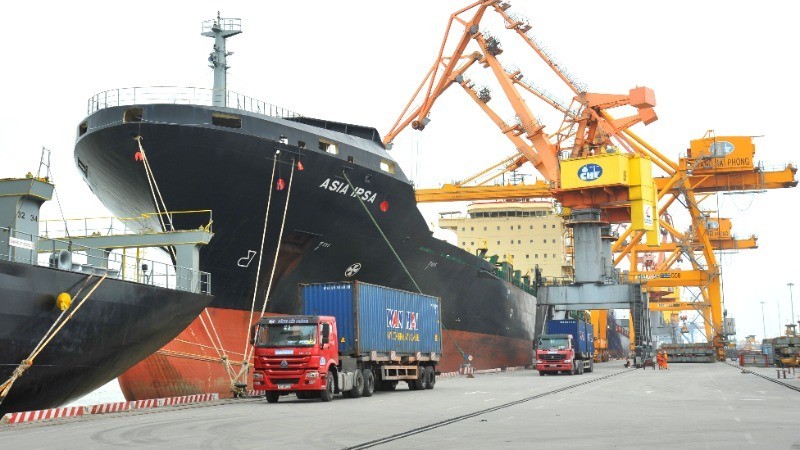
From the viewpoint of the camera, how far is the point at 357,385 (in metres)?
22.4

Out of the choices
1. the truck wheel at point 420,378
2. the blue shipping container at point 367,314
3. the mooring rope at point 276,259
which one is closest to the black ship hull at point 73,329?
the mooring rope at point 276,259

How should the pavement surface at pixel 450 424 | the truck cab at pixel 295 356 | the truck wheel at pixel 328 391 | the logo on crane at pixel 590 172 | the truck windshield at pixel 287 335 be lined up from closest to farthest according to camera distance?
1. the pavement surface at pixel 450 424
2. the truck cab at pixel 295 356
3. the truck windshield at pixel 287 335
4. the truck wheel at pixel 328 391
5. the logo on crane at pixel 590 172

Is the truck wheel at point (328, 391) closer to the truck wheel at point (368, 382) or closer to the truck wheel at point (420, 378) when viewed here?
the truck wheel at point (368, 382)

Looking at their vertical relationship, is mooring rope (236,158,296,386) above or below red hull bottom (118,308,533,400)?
above

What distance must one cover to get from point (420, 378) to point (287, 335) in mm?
6627

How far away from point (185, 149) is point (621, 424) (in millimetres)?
13698

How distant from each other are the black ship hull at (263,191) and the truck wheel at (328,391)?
414 cm

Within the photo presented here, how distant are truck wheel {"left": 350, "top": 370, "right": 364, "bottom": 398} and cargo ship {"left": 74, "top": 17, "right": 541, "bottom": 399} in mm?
2949

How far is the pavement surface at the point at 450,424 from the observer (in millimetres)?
11602

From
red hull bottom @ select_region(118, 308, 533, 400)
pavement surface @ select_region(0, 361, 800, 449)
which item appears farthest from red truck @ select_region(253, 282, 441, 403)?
red hull bottom @ select_region(118, 308, 533, 400)

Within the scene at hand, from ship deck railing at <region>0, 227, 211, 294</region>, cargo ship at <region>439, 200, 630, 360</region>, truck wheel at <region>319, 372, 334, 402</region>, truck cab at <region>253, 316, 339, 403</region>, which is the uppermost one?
cargo ship at <region>439, 200, 630, 360</region>

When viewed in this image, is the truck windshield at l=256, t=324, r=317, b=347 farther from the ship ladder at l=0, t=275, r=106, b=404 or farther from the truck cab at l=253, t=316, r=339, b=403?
the ship ladder at l=0, t=275, r=106, b=404

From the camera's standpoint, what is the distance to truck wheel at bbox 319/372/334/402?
2061cm

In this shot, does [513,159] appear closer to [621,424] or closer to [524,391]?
[524,391]
